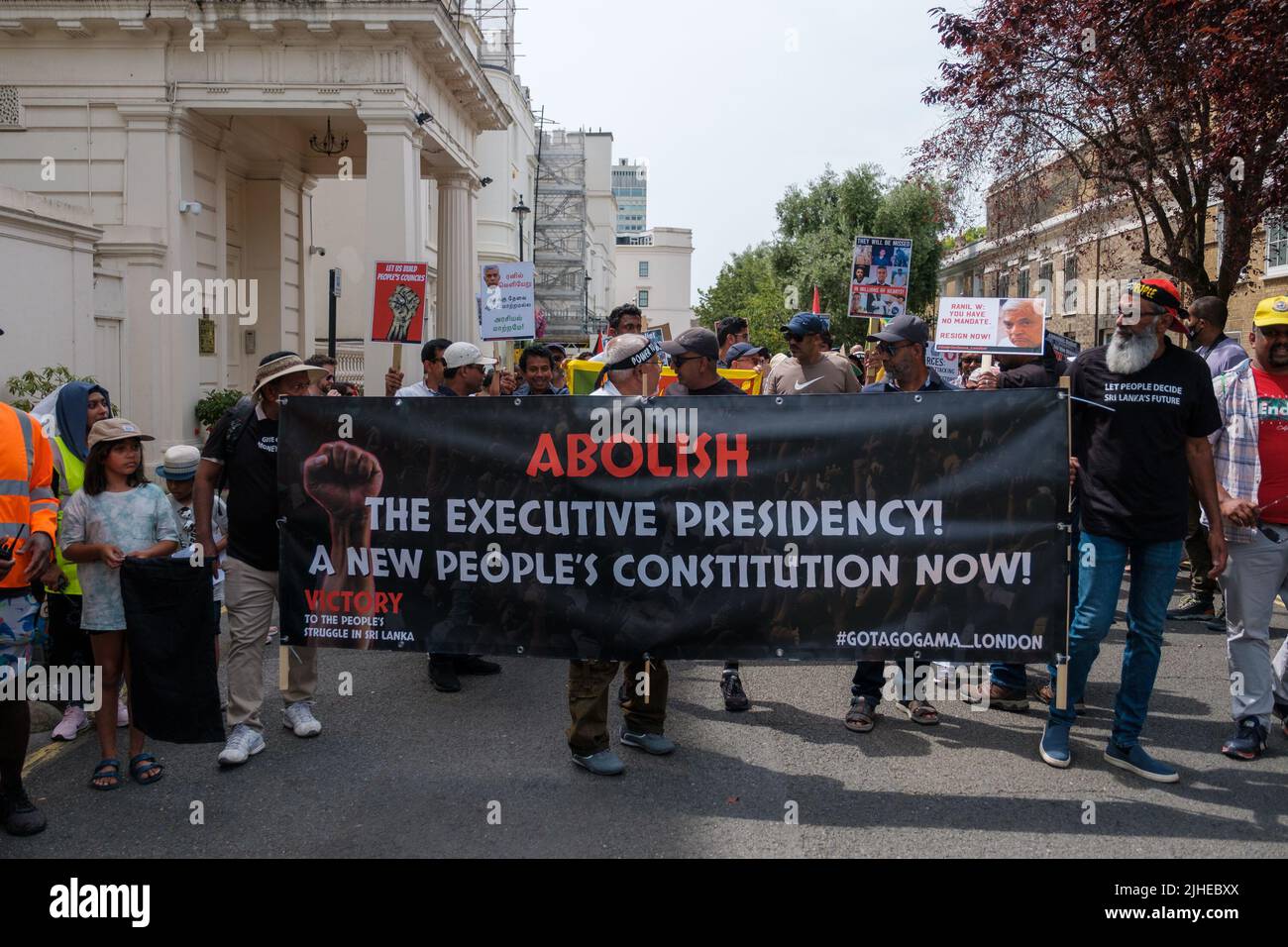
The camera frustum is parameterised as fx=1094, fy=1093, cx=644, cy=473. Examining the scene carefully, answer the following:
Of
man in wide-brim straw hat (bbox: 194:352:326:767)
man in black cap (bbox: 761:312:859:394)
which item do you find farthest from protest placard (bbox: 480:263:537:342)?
man in wide-brim straw hat (bbox: 194:352:326:767)

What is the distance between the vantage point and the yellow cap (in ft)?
17.9

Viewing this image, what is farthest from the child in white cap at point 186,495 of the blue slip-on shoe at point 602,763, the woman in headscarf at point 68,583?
the blue slip-on shoe at point 602,763

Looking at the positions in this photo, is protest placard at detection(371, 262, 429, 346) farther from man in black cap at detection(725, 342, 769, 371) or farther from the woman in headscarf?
the woman in headscarf

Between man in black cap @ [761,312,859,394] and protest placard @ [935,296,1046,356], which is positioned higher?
protest placard @ [935,296,1046,356]

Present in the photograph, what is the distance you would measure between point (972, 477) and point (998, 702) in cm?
203

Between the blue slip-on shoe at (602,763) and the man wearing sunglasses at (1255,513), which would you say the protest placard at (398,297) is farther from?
the man wearing sunglasses at (1255,513)

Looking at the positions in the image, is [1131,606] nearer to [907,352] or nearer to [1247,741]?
[1247,741]

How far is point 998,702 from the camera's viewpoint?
6.34 meters

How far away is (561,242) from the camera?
2849 inches

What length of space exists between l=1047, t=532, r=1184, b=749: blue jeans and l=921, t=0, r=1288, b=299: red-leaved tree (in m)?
7.62

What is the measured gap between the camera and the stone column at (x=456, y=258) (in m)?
25.9

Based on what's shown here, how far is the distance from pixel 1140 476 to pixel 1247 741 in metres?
1.52

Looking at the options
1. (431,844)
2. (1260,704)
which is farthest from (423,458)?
(1260,704)

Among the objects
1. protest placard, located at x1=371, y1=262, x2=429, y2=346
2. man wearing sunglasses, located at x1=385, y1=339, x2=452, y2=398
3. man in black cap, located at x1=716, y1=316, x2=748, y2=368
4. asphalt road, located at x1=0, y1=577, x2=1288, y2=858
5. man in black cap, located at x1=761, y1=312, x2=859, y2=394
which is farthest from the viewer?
protest placard, located at x1=371, y1=262, x2=429, y2=346
